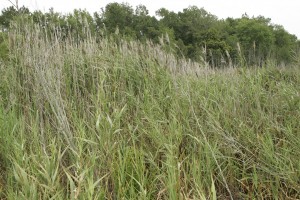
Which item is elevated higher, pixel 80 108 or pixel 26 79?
pixel 26 79

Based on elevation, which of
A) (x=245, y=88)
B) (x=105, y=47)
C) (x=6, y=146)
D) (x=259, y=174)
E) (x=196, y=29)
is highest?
(x=196, y=29)

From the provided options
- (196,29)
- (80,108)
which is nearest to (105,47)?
(80,108)

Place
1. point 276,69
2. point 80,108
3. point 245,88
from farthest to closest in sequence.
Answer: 1. point 276,69
2. point 245,88
3. point 80,108

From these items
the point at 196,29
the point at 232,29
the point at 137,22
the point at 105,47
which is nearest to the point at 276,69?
the point at 105,47

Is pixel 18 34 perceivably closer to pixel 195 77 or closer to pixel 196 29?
pixel 195 77

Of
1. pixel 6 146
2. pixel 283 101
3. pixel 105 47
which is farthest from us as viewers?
pixel 105 47

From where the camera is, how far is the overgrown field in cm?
172

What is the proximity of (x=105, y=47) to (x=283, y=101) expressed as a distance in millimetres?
2047

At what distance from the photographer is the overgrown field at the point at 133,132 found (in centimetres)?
172

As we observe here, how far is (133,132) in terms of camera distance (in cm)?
218

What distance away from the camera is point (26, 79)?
116 inches

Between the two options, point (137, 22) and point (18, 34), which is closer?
→ point (18, 34)

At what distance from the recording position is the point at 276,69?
561cm

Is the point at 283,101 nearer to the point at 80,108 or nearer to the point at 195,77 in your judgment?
the point at 195,77
